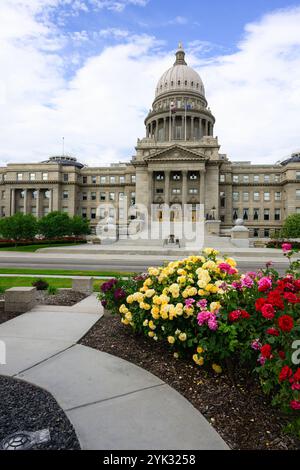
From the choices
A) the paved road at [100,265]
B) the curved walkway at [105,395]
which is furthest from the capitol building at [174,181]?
the curved walkway at [105,395]

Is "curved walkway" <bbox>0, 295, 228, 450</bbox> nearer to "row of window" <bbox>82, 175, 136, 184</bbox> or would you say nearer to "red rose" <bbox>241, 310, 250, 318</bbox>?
"red rose" <bbox>241, 310, 250, 318</bbox>

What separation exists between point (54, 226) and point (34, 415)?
52405 millimetres

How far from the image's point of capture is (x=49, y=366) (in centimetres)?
547

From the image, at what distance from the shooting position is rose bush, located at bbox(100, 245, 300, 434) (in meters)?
3.85

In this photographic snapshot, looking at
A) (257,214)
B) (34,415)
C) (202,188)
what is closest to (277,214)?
(257,214)

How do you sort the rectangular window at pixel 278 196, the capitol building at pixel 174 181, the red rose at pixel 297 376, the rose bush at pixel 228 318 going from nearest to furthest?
the red rose at pixel 297 376, the rose bush at pixel 228 318, the capitol building at pixel 174 181, the rectangular window at pixel 278 196

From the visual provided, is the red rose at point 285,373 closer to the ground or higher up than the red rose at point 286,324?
closer to the ground

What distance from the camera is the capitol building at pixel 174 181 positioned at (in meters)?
72.6

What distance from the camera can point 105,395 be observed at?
14.6 feet

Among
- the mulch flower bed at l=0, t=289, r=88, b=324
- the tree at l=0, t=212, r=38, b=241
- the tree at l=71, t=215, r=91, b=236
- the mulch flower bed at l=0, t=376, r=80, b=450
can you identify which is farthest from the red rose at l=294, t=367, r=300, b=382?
the tree at l=71, t=215, r=91, b=236

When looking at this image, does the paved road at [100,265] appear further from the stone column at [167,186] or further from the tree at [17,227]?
the stone column at [167,186]

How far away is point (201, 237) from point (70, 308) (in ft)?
150

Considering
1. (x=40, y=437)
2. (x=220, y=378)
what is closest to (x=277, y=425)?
(x=220, y=378)

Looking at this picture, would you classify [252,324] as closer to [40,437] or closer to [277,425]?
[277,425]
